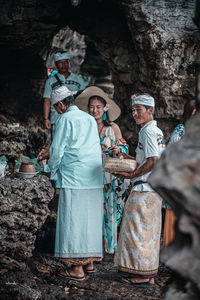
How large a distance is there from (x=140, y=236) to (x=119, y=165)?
74 centimetres

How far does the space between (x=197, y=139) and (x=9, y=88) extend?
264 inches

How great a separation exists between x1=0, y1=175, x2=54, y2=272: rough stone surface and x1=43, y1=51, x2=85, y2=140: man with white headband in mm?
2151

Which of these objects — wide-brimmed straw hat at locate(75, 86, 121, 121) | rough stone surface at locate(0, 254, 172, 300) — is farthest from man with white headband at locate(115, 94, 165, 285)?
wide-brimmed straw hat at locate(75, 86, 121, 121)

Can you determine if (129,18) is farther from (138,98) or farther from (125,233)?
(125,233)

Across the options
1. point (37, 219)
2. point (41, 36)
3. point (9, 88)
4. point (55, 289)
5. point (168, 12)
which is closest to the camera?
point (55, 289)

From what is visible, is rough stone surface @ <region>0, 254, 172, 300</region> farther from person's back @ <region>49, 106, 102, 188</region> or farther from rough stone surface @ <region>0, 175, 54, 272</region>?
person's back @ <region>49, 106, 102, 188</region>

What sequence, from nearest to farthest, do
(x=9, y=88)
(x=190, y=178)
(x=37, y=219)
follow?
(x=190, y=178) → (x=37, y=219) → (x=9, y=88)

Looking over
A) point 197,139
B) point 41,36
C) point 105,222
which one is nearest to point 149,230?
point 105,222

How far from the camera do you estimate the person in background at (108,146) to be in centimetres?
453

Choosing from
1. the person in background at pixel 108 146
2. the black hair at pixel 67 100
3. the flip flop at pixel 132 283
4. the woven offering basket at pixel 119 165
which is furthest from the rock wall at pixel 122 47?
the flip flop at pixel 132 283

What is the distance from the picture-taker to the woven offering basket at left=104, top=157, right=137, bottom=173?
145 inches

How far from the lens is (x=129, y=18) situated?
5855 mm

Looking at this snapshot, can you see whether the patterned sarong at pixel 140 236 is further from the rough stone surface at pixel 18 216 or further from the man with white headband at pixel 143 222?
the rough stone surface at pixel 18 216

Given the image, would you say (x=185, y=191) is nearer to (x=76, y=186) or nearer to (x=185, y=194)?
(x=185, y=194)
